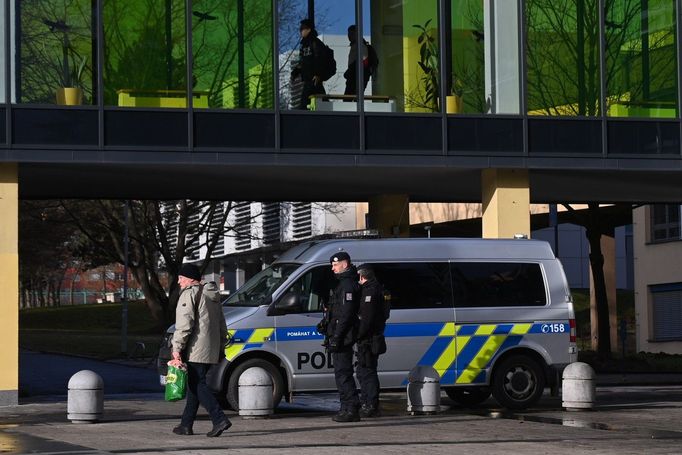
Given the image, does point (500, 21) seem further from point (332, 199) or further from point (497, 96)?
point (332, 199)

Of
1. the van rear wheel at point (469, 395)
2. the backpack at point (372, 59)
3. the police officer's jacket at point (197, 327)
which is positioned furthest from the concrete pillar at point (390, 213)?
the police officer's jacket at point (197, 327)

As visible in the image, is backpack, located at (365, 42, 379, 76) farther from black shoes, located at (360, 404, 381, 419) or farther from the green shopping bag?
the green shopping bag

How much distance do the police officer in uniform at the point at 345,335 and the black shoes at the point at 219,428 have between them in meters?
2.18

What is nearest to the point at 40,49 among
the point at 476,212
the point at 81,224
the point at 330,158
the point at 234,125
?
the point at 234,125

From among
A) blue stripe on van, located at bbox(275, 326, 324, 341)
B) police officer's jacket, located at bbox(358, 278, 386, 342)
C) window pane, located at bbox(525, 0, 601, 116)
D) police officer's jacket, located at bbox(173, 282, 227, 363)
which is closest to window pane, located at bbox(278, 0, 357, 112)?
window pane, located at bbox(525, 0, 601, 116)

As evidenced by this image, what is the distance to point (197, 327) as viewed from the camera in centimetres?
1424

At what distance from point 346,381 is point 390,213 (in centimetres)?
1042

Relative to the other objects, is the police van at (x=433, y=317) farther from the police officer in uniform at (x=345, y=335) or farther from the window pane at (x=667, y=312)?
the window pane at (x=667, y=312)

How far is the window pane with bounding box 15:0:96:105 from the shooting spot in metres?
21.0

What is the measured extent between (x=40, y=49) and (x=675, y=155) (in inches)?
406

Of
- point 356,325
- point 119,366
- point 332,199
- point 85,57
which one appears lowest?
point 119,366

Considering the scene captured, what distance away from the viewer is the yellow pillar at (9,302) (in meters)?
20.2

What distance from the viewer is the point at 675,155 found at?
2302 centimetres

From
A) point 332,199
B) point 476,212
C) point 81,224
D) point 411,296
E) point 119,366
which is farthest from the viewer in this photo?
point 81,224
